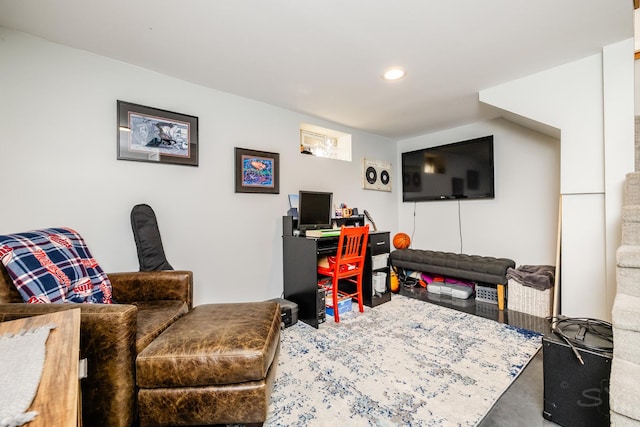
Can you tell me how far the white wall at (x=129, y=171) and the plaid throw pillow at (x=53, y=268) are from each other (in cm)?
39

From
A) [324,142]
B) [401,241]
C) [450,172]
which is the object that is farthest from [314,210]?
[450,172]

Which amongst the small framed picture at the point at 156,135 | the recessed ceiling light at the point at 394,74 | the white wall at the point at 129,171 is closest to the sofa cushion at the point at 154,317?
the white wall at the point at 129,171

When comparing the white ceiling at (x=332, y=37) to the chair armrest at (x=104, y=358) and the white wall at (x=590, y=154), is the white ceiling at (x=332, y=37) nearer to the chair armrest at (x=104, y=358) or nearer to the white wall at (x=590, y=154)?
the white wall at (x=590, y=154)

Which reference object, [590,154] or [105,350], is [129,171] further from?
[590,154]

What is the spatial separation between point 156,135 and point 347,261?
198 centimetres

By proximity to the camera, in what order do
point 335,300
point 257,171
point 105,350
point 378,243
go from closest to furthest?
point 105,350, point 335,300, point 257,171, point 378,243

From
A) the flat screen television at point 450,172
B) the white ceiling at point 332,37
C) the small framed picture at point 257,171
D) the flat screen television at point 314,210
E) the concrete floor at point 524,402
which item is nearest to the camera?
the concrete floor at point 524,402

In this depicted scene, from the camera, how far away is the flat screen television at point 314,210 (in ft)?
9.25

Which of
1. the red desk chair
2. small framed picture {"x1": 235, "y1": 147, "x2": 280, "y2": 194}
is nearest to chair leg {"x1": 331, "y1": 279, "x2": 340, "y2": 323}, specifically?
the red desk chair

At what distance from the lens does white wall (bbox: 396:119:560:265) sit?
117 inches

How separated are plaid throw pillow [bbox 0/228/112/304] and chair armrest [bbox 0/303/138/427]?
0.23 meters

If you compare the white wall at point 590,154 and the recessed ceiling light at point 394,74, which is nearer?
the white wall at point 590,154

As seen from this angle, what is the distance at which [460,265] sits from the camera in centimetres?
313

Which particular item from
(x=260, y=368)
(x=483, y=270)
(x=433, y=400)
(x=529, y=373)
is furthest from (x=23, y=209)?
(x=483, y=270)
